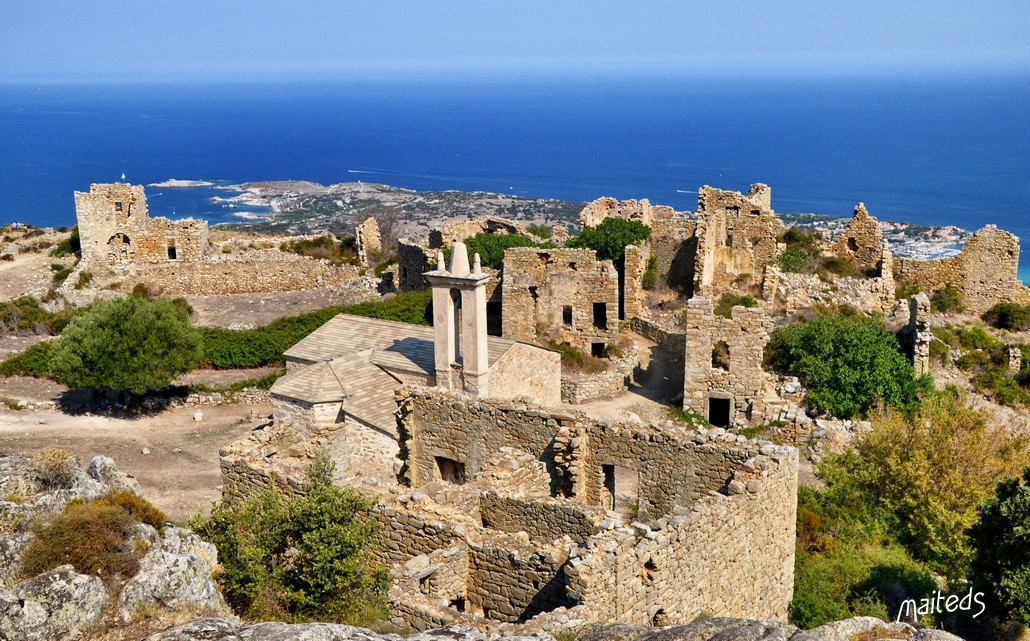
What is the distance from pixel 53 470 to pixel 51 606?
359 cm

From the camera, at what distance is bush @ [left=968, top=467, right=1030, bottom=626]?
43.1 feet

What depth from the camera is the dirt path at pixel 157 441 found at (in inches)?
825

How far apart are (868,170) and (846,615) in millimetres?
160915

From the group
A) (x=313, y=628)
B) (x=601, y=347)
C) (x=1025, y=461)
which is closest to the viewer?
(x=313, y=628)

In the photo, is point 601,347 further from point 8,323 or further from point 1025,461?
point 8,323

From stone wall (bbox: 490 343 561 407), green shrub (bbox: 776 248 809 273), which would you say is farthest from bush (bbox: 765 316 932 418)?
green shrub (bbox: 776 248 809 273)

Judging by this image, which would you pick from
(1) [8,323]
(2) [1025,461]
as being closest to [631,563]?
(2) [1025,461]

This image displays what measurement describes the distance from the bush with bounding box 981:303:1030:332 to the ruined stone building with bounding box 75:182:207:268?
30.6 metres

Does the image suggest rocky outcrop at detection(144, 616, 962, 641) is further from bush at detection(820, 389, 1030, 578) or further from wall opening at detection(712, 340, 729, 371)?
wall opening at detection(712, 340, 729, 371)

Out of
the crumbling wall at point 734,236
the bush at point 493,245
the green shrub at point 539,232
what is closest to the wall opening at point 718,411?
the crumbling wall at point 734,236

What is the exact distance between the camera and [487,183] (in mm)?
166250

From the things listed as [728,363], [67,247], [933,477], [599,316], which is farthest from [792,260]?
[67,247]

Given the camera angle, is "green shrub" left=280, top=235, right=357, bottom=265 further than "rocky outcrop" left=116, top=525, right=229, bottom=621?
Yes

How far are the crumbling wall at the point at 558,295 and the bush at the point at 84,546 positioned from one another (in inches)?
838
